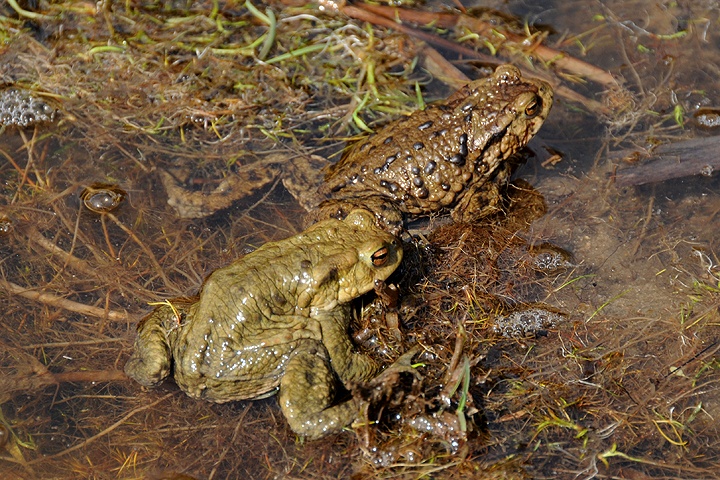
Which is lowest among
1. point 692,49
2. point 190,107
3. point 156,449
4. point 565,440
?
point 156,449

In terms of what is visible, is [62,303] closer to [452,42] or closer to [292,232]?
[292,232]

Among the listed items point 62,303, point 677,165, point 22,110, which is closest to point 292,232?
point 62,303

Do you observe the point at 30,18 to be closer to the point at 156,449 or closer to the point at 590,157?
the point at 156,449

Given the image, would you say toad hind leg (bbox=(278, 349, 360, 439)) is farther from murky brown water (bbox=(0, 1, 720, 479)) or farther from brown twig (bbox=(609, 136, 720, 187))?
brown twig (bbox=(609, 136, 720, 187))

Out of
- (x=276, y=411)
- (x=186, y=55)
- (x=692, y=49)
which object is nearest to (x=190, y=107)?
(x=186, y=55)

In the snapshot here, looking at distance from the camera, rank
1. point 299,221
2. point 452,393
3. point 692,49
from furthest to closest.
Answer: point 692,49, point 299,221, point 452,393

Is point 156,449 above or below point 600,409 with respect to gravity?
below

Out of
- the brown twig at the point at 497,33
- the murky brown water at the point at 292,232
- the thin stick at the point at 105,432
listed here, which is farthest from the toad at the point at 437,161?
the thin stick at the point at 105,432
